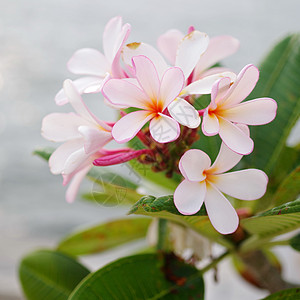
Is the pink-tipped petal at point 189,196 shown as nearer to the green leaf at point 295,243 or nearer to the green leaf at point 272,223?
the green leaf at point 272,223


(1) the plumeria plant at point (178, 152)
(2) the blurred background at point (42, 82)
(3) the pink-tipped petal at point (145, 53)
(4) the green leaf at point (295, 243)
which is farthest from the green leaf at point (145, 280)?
(2) the blurred background at point (42, 82)

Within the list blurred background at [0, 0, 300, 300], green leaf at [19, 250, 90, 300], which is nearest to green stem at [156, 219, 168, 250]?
green leaf at [19, 250, 90, 300]

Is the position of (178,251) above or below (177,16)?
below

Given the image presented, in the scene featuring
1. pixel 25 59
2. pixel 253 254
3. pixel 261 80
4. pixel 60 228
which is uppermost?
pixel 25 59

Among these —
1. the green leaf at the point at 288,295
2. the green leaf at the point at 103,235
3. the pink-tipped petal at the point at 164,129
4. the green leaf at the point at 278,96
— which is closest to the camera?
the pink-tipped petal at the point at 164,129

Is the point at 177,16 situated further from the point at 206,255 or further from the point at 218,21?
the point at 206,255

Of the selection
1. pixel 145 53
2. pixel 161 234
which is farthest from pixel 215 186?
pixel 161 234

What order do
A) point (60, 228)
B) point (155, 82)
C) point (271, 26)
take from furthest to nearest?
point (60, 228) < point (271, 26) < point (155, 82)

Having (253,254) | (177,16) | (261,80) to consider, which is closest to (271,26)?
(177,16)
